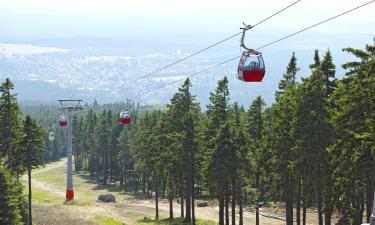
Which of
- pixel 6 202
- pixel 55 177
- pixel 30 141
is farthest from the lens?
pixel 55 177

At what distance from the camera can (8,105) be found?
169 ft

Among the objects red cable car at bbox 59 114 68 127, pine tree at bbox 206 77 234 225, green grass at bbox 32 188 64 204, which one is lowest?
green grass at bbox 32 188 64 204

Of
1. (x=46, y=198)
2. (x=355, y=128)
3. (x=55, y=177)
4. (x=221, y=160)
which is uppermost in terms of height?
(x=355, y=128)

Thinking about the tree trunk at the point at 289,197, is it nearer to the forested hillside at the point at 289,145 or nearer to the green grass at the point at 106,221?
the forested hillside at the point at 289,145

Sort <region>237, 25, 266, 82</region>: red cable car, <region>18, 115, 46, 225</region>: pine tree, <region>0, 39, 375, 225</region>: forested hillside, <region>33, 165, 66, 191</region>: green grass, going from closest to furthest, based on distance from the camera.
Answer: <region>237, 25, 266, 82</region>: red cable car < <region>0, 39, 375, 225</region>: forested hillside < <region>18, 115, 46, 225</region>: pine tree < <region>33, 165, 66, 191</region>: green grass

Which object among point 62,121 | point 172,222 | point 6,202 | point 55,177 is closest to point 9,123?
point 6,202

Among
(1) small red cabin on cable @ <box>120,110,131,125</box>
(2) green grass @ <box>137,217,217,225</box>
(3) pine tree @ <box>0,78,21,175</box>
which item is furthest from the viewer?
(2) green grass @ <box>137,217,217,225</box>

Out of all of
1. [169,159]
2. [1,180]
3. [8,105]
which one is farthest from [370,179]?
[8,105]

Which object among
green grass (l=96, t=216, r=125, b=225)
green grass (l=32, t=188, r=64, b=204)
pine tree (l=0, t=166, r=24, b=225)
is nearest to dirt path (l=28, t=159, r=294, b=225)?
green grass (l=96, t=216, r=125, b=225)

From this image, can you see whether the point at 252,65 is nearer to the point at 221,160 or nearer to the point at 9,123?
the point at 221,160

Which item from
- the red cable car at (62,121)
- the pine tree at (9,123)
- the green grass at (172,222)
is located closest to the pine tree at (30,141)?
the pine tree at (9,123)

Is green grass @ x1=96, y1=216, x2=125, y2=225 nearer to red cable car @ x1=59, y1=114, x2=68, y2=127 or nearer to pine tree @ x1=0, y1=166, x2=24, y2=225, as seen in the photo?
pine tree @ x1=0, y1=166, x2=24, y2=225

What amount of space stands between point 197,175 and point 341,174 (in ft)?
81.7

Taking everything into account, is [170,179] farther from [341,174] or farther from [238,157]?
[341,174]
